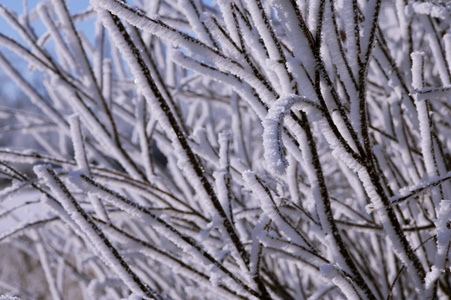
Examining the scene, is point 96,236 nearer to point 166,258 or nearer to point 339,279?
point 166,258

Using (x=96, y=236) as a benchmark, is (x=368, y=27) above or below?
above

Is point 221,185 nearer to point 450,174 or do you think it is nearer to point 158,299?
point 158,299

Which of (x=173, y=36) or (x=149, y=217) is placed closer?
(x=173, y=36)

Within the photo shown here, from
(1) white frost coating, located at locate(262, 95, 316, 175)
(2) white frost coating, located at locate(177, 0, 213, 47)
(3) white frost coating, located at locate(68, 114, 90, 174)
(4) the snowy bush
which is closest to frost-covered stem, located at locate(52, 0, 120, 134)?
(4) the snowy bush

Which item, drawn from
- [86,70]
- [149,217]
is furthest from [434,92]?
[86,70]

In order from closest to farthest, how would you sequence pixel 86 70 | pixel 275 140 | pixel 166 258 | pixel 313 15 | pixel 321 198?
pixel 275 140, pixel 313 15, pixel 321 198, pixel 166 258, pixel 86 70

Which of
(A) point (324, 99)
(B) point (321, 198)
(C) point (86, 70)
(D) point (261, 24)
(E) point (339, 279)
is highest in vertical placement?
(C) point (86, 70)

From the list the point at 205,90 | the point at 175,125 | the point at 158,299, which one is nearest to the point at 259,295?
the point at 158,299

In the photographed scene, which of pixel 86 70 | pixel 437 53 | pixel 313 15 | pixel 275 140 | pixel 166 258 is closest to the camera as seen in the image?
pixel 275 140
